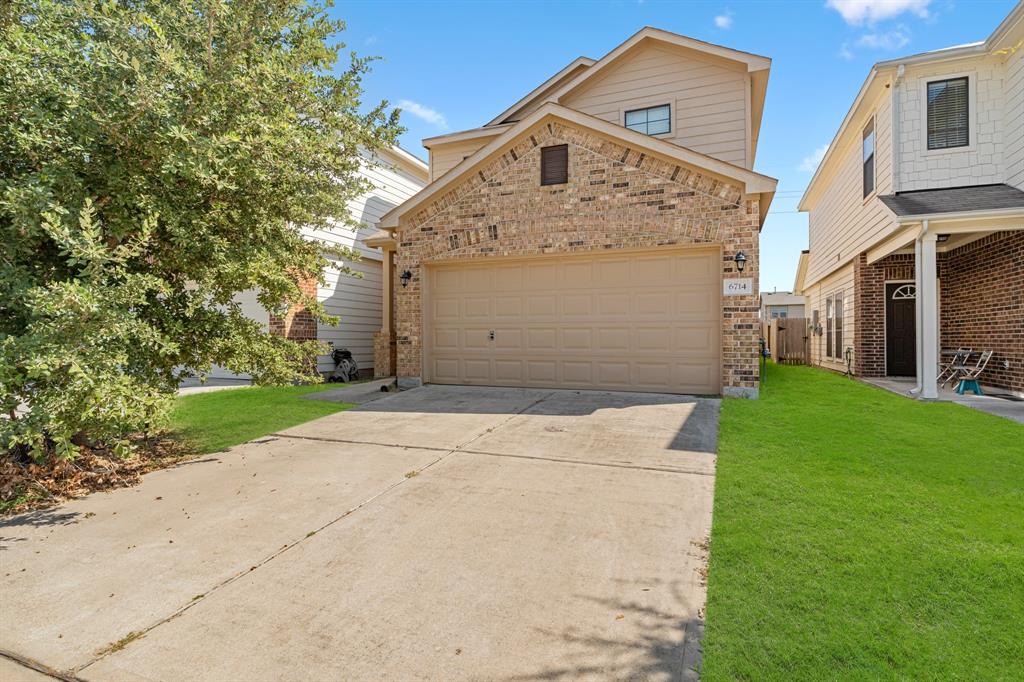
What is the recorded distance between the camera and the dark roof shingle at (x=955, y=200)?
8328 mm

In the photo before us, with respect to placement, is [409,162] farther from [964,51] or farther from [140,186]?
[964,51]

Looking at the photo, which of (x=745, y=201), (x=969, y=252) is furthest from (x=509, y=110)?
(x=969, y=252)

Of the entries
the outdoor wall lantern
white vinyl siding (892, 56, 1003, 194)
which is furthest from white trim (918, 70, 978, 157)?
the outdoor wall lantern

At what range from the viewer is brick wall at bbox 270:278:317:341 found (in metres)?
10.5

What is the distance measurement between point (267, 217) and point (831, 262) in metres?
15.4

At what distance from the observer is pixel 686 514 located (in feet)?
11.9

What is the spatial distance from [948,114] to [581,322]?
27.0 feet

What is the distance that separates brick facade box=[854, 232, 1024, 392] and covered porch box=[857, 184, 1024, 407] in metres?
0.02

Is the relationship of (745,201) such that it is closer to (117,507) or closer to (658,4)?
(658,4)

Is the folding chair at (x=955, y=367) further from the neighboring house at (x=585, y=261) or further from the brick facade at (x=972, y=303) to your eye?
the neighboring house at (x=585, y=261)

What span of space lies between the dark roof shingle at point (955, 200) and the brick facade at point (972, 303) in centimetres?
75

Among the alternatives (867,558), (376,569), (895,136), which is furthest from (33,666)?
(895,136)

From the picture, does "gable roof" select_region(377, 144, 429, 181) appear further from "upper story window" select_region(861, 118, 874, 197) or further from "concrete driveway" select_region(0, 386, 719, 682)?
"upper story window" select_region(861, 118, 874, 197)

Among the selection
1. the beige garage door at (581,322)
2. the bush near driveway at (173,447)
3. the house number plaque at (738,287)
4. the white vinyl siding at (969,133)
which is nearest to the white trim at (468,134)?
the beige garage door at (581,322)
